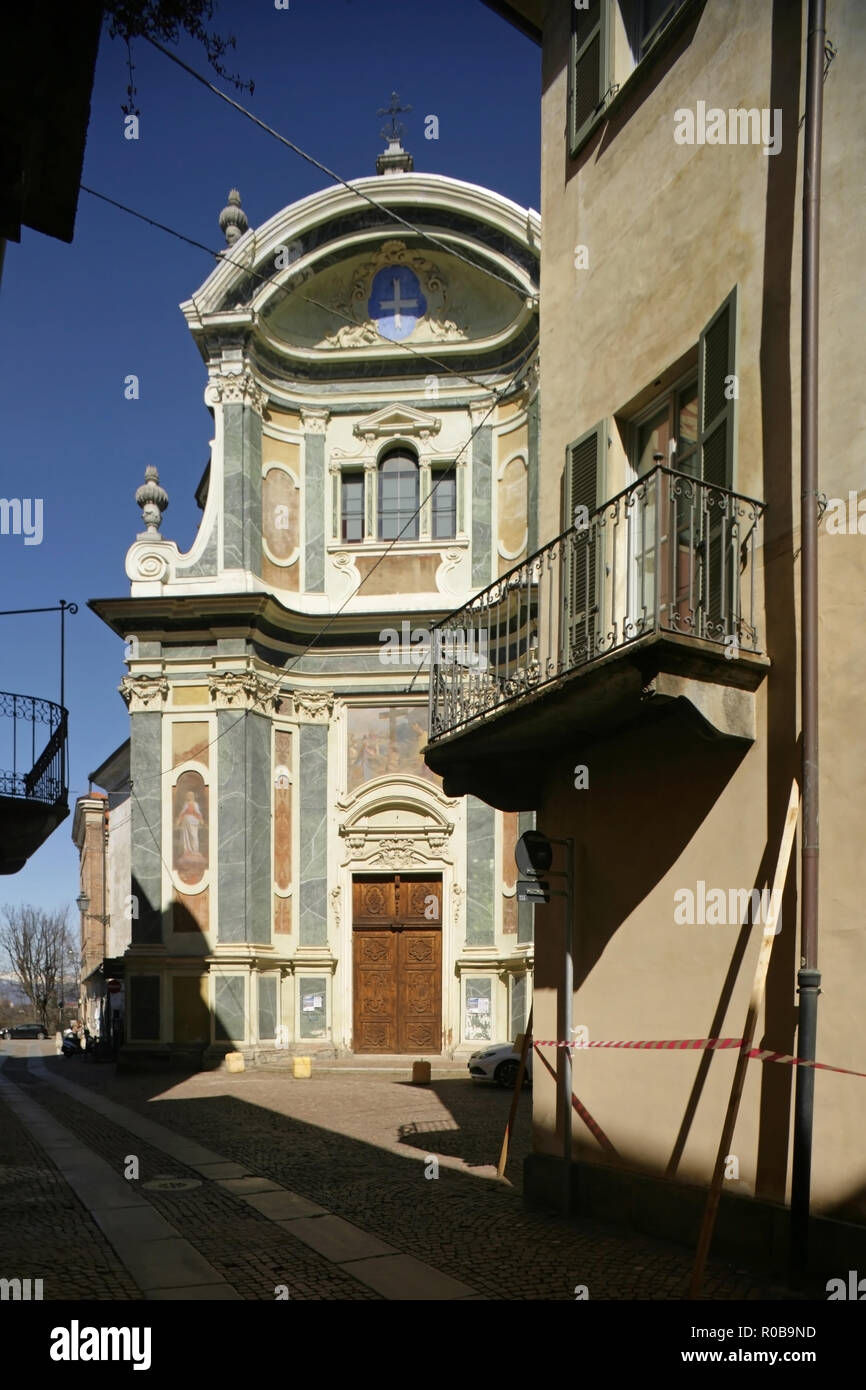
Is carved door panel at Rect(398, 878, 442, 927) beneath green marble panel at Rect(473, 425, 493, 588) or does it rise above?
beneath

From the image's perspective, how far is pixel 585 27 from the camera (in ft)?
33.8

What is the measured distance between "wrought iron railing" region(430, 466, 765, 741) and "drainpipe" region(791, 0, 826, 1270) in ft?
2.05

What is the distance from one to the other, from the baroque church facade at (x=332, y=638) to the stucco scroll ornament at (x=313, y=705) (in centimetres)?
5

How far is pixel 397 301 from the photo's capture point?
27.1 metres

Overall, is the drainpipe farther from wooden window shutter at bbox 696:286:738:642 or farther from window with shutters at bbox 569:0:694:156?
window with shutters at bbox 569:0:694:156

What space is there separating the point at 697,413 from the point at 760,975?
4.05 meters

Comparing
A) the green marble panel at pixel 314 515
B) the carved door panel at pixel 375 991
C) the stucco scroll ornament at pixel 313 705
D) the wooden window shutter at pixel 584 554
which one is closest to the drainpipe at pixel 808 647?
the wooden window shutter at pixel 584 554

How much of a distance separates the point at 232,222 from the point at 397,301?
12.8ft

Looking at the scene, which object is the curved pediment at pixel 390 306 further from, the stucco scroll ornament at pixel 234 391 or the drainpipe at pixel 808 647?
the drainpipe at pixel 808 647

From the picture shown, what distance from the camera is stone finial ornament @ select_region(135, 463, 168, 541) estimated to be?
26.2m

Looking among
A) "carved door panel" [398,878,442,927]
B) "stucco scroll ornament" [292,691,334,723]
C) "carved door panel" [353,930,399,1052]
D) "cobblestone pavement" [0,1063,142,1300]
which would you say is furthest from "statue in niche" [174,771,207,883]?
"cobblestone pavement" [0,1063,142,1300]

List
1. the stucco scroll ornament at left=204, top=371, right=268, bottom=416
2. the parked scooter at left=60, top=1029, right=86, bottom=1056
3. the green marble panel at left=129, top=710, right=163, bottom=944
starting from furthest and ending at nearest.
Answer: the parked scooter at left=60, top=1029, right=86, bottom=1056 < the stucco scroll ornament at left=204, top=371, right=268, bottom=416 < the green marble panel at left=129, top=710, right=163, bottom=944

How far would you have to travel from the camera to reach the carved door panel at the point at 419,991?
81.4 feet
